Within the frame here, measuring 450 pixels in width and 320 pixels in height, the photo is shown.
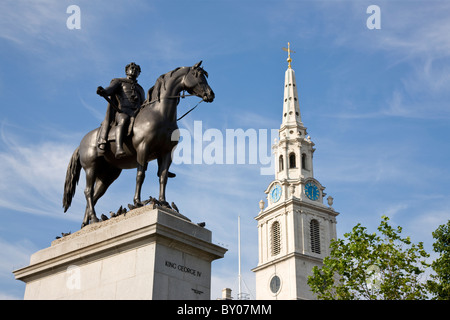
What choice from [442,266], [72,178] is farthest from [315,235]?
[72,178]

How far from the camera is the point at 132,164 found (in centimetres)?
1627

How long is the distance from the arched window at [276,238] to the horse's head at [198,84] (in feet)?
272

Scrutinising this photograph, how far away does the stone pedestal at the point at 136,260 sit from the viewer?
13174mm

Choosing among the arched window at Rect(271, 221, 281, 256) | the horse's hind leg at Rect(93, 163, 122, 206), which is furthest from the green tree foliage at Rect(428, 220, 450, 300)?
the arched window at Rect(271, 221, 281, 256)

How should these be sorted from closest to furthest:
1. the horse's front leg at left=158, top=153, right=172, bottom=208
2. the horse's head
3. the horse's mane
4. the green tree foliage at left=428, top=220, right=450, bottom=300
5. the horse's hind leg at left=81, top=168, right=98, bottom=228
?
the horse's front leg at left=158, top=153, right=172, bottom=208 < the horse's head < the horse's mane < the horse's hind leg at left=81, top=168, right=98, bottom=228 < the green tree foliage at left=428, top=220, right=450, bottom=300

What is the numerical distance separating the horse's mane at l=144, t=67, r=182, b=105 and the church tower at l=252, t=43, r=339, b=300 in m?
77.1

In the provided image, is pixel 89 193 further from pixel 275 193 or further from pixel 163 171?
pixel 275 193

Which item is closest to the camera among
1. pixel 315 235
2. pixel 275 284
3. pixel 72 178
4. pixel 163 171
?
pixel 163 171

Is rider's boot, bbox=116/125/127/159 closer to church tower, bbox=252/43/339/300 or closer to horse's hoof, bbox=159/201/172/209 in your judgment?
horse's hoof, bbox=159/201/172/209

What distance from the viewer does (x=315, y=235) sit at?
97.6 meters

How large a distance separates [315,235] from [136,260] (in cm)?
8623

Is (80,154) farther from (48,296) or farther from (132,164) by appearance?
(48,296)

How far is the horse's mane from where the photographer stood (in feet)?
51.9
